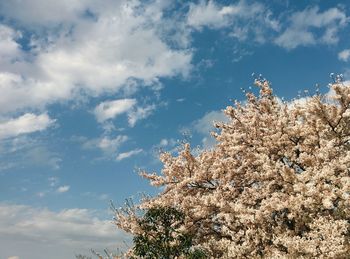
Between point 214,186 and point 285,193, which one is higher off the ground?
point 214,186

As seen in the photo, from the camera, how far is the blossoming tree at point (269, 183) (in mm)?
25047

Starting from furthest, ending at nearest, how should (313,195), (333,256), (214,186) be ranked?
(214,186), (313,195), (333,256)

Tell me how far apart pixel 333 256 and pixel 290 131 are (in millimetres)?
9649

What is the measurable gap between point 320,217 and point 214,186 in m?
9.83

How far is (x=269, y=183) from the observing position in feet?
93.8

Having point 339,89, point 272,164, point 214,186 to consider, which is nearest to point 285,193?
point 272,164

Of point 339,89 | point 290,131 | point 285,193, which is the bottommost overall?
point 285,193

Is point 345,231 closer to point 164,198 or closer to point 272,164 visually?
point 272,164

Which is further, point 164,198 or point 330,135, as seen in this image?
point 164,198

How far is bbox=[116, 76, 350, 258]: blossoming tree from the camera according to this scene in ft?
82.2

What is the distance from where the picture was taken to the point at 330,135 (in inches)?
1164

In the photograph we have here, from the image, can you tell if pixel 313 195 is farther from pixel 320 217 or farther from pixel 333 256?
pixel 333 256

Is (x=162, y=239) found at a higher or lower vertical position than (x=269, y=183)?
lower

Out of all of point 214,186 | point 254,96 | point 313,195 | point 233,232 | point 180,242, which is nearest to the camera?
point 313,195
